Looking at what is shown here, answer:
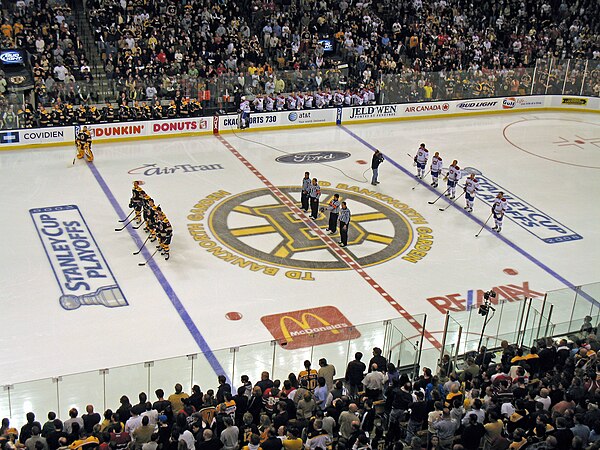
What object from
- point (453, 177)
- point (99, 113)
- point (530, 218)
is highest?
point (99, 113)

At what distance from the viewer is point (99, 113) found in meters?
28.9

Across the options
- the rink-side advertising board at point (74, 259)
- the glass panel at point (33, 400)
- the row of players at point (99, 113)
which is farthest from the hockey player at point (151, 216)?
the glass panel at point (33, 400)

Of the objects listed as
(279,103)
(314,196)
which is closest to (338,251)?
(314,196)

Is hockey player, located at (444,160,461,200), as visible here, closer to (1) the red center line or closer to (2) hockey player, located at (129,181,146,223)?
(1) the red center line

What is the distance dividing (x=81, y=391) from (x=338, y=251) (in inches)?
399

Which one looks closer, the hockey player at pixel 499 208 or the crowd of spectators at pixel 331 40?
the hockey player at pixel 499 208

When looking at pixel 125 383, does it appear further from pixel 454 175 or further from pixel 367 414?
pixel 454 175

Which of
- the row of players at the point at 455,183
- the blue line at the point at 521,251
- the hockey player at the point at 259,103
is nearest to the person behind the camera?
the blue line at the point at 521,251

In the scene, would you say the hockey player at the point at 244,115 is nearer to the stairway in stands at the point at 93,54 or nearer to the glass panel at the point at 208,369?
the stairway in stands at the point at 93,54

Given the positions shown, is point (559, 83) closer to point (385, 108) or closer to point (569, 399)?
point (385, 108)

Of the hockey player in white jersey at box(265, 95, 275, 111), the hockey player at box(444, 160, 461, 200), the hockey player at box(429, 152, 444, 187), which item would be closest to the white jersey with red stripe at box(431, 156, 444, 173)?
the hockey player at box(429, 152, 444, 187)

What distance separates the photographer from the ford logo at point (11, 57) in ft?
96.8

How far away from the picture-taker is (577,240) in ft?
76.0

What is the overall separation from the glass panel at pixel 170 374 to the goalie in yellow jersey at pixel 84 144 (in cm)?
1477
